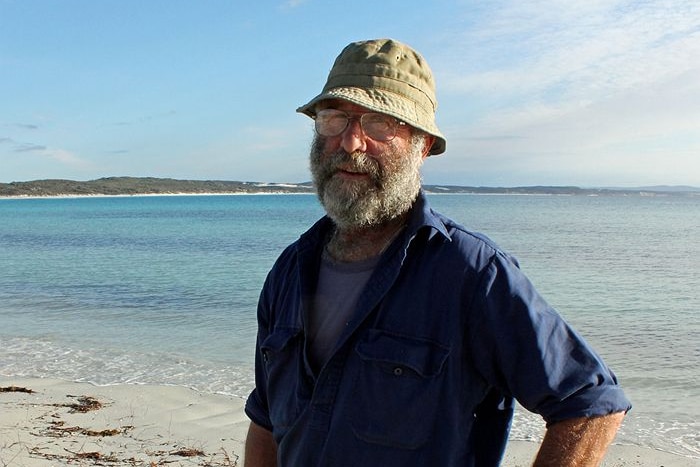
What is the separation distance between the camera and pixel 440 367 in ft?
5.86

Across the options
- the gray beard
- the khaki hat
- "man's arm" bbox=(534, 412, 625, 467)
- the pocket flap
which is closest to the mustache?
the gray beard

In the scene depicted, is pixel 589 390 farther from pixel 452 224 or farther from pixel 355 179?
pixel 355 179

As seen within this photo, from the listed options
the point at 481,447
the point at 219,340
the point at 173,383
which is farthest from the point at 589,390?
A: the point at 219,340

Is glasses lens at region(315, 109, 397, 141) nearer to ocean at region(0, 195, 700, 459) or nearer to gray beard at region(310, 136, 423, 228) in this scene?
gray beard at region(310, 136, 423, 228)

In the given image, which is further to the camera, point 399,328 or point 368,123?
point 368,123

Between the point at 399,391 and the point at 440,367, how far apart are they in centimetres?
13

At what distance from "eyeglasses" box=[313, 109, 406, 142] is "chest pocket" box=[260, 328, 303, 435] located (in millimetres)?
623

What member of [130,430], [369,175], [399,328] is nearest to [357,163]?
[369,175]

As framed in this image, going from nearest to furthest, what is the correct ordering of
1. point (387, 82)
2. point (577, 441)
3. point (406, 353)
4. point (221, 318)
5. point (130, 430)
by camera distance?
point (577, 441)
point (406, 353)
point (387, 82)
point (130, 430)
point (221, 318)

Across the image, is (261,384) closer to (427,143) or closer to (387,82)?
(427,143)

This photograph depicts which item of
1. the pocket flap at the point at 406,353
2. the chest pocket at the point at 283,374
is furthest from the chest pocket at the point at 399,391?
the chest pocket at the point at 283,374

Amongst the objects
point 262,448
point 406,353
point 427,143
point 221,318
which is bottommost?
point 221,318

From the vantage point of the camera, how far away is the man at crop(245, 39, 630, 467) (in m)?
1.71

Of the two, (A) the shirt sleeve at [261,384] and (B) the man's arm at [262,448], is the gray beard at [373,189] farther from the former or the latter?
(B) the man's arm at [262,448]
